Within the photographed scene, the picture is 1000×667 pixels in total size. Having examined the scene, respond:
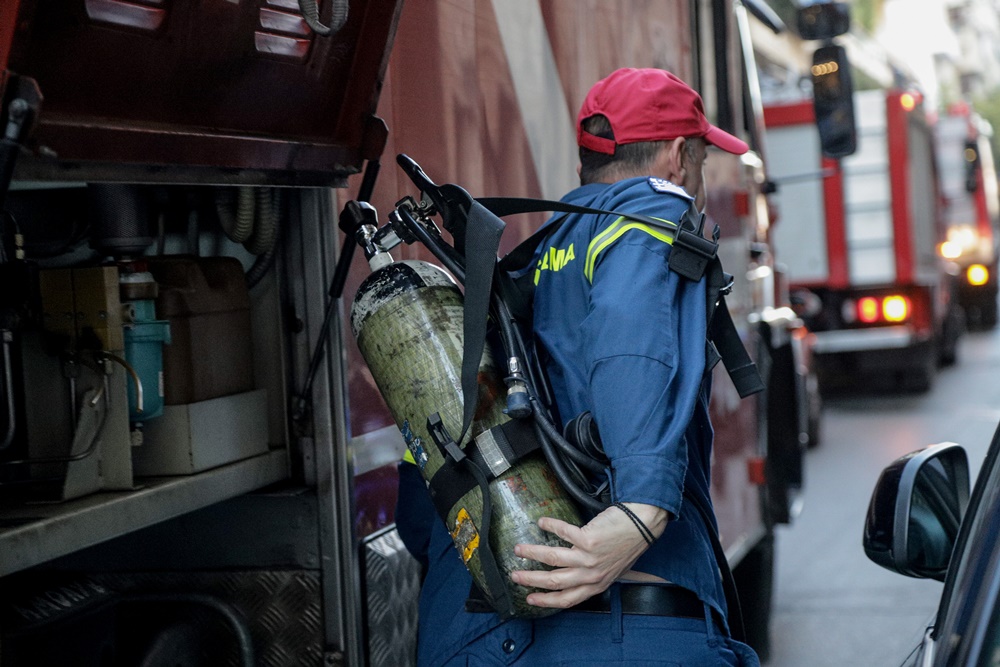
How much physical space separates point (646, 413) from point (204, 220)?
4.29 feet

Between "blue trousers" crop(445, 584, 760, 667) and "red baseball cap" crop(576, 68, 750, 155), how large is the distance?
95cm

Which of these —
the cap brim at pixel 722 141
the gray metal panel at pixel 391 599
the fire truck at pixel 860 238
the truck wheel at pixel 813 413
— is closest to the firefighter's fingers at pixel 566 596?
the gray metal panel at pixel 391 599

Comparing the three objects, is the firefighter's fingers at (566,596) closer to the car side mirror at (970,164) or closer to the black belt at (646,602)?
the black belt at (646,602)

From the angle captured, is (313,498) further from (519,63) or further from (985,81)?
(985,81)

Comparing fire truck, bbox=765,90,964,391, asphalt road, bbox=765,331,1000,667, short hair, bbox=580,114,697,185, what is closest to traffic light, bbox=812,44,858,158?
asphalt road, bbox=765,331,1000,667

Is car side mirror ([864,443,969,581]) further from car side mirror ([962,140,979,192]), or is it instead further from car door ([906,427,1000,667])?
car side mirror ([962,140,979,192])

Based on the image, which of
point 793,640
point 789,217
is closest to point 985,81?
point 789,217

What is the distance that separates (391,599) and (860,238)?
34.8 ft

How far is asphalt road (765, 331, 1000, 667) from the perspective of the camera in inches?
227

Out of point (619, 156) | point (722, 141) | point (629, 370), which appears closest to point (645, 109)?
point (619, 156)

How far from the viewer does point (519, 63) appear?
3.41m

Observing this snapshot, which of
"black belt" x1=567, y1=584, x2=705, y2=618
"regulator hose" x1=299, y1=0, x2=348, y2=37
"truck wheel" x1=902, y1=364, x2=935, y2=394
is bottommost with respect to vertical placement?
"truck wheel" x1=902, y1=364, x2=935, y2=394

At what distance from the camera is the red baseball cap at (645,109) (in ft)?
8.30

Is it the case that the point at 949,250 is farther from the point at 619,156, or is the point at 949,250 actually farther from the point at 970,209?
the point at 619,156
